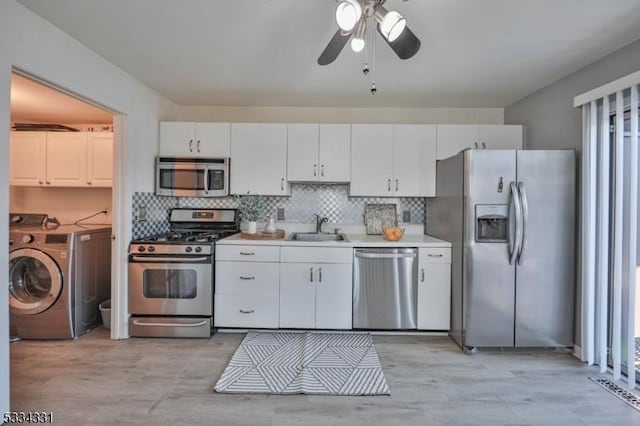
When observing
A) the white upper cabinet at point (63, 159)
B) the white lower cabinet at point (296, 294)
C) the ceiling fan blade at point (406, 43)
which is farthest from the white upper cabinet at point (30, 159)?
the ceiling fan blade at point (406, 43)

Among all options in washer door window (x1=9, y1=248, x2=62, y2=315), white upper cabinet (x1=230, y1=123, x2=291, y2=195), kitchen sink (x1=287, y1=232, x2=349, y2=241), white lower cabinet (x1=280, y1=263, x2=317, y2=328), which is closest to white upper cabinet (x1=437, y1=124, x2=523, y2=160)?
kitchen sink (x1=287, y1=232, x2=349, y2=241)

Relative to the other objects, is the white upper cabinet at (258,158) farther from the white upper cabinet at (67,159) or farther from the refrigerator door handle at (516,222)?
the refrigerator door handle at (516,222)

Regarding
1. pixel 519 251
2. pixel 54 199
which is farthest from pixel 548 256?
pixel 54 199

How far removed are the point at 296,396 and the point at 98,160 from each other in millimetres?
3359

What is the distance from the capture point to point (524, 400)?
2.26 m

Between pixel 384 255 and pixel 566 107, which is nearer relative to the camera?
pixel 566 107

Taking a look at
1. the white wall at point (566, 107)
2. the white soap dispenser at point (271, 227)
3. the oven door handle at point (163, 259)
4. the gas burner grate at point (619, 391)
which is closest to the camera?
the gas burner grate at point (619, 391)

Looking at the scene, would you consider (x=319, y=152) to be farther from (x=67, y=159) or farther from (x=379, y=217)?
(x=67, y=159)

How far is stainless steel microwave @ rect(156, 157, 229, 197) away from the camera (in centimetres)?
367

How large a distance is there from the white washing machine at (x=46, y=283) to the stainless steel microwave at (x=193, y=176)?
37.4 inches

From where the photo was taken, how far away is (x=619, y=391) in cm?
236

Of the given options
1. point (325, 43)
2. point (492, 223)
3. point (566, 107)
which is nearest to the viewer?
point (325, 43)

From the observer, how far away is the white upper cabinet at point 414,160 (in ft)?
12.0

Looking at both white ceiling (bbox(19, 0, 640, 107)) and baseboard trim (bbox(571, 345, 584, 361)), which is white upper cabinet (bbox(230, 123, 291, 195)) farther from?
baseboard trim (bbox(571, 345, 584, 361))
